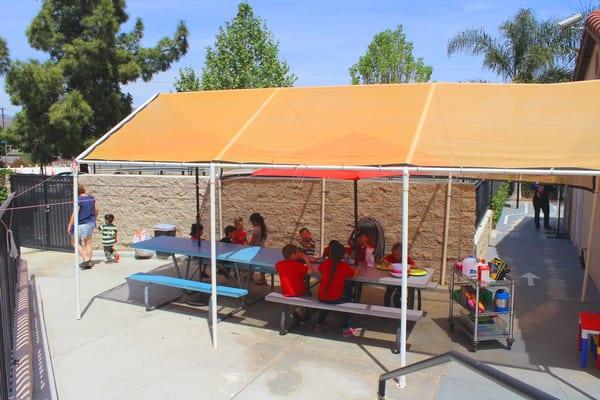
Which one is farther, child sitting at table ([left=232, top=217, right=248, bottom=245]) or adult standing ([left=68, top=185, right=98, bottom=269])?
adult standing ([left=68, top=185, right=98, bottom=269])

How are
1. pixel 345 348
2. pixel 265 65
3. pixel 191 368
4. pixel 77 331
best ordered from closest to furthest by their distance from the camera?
1. pixel 191 368
2. pixel 345 348
3. pixel 77 331
4. pixel 265 65

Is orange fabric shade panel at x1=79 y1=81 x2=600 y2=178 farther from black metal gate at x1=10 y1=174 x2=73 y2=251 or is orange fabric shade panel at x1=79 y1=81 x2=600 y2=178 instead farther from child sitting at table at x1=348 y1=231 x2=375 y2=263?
black metal gate at x1=10 y1=174 x2=73 y2=251

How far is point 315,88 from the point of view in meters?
7.52

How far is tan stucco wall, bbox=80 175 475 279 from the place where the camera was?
945cm

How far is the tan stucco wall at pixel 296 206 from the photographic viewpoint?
31.0ft

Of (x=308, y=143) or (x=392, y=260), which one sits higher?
(x=308, y=143)

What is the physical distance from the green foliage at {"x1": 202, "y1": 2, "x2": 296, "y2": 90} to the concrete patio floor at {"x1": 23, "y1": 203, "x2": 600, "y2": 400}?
44.7ft

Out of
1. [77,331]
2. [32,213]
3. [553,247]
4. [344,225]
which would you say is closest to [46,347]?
[77,331]

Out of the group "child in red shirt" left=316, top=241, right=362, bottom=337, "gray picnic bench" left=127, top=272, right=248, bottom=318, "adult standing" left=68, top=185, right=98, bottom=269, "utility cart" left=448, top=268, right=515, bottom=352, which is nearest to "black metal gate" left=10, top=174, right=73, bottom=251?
"adult standing" left=68, top=185, right=98, bottom=269

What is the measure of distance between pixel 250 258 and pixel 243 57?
48.8ft

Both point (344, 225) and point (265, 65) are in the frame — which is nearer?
point (344, 225)

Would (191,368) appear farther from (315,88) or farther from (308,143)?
(315,88)

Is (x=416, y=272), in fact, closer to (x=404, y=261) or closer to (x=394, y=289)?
(x=394, y=289)

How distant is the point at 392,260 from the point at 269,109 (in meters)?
2.92
